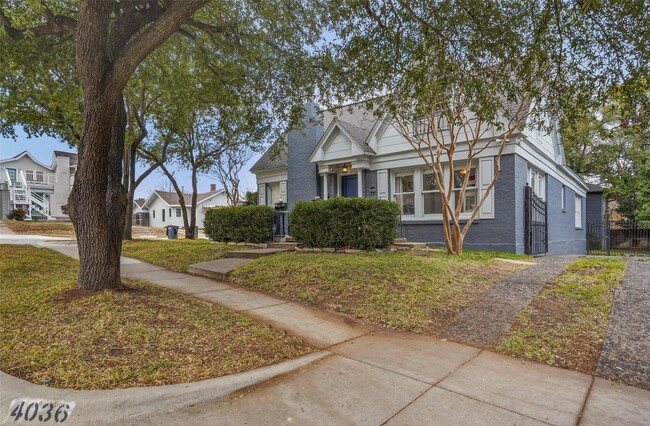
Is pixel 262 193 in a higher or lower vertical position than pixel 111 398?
higher

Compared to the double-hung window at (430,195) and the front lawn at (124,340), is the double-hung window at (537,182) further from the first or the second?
the front lawn at (124,340)

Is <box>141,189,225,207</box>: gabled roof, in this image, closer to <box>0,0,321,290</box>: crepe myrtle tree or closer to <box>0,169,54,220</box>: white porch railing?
<box>0,169,54,220</box>: white porch railing

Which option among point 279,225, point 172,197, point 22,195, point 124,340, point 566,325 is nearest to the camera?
point 124,340

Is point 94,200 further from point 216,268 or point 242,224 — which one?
point 242,224

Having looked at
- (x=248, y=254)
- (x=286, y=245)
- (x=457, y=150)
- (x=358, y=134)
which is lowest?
(x=248, y=254)

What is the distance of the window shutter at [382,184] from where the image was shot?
42.5ft

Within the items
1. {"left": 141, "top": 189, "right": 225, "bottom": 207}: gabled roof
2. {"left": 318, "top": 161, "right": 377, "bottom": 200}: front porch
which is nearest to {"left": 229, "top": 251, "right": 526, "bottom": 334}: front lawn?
{"left": 318, "top": 161, "right": 377, "bottom": 200}: front porch

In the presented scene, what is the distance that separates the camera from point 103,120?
4.61 meters

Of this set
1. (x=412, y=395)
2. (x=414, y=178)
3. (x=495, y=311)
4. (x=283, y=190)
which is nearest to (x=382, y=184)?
(x=414, y=178)

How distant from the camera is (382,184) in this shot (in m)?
13.1

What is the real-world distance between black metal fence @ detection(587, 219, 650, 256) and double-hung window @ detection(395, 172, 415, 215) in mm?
13123

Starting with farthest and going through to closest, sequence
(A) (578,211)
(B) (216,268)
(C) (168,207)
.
Result: (C) (168,207) < (A) (578,211) < (B) (216,268)

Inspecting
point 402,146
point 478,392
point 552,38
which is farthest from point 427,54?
point 402,146

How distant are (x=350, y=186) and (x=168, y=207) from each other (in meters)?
33.3
